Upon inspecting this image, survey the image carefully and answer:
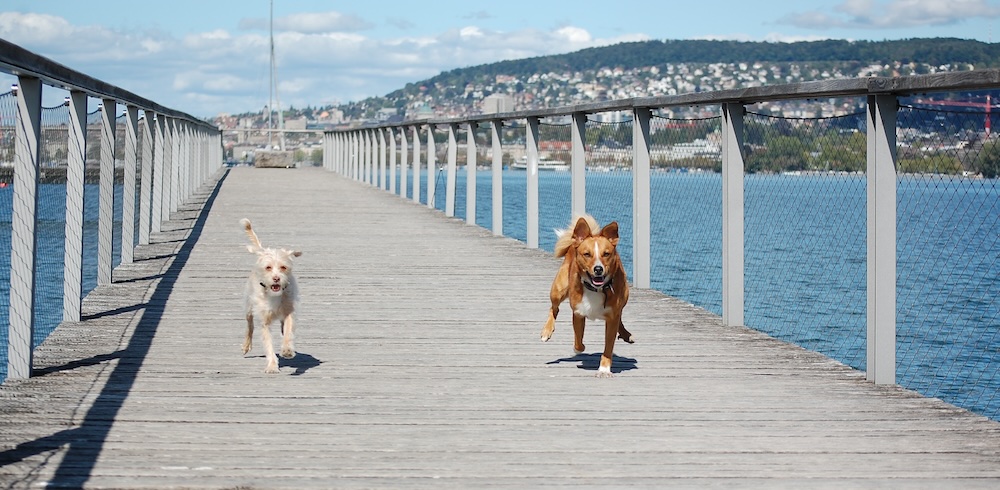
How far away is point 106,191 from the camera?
924 centimetres

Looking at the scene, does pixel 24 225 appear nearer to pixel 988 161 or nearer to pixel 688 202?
pixel 988 161

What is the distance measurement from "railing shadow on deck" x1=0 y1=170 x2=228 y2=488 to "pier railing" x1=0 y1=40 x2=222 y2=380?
1.39ft

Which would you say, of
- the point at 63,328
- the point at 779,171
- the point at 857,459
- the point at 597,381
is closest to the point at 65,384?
the point at 63,328

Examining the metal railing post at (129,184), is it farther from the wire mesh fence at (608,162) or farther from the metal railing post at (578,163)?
the wire mesh fence at (608,162)

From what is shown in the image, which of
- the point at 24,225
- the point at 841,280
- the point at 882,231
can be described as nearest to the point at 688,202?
the point at 841,280

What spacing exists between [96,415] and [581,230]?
252cm

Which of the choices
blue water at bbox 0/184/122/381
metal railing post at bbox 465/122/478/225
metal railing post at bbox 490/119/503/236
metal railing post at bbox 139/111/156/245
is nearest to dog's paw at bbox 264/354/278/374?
blue water at bbox 0/184/122/381

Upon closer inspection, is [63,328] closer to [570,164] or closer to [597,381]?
[597,381]

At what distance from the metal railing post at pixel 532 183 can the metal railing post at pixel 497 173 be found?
1.55 meters

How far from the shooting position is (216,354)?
23.6ft

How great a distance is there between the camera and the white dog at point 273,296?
6.78 metres

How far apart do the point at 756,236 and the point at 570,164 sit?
48.4 ft

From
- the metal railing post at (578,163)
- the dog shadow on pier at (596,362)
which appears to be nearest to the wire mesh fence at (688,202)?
the metal railing post at (578,163)

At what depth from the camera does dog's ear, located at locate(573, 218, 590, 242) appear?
665cm
